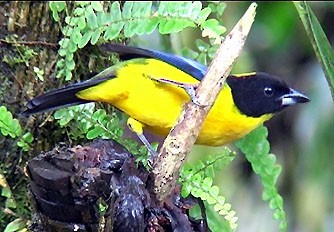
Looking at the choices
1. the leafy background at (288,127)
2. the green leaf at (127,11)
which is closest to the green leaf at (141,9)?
the green leaf at (127,11)

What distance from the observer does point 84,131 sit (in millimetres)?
1353

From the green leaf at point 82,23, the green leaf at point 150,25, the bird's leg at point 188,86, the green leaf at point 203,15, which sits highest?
the green leaf at point 203,15

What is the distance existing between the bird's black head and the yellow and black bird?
1 cm

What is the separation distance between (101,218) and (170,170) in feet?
0.38

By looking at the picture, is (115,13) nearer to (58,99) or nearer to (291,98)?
(58,99)

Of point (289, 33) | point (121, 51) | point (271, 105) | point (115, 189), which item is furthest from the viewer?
point (289, 33)

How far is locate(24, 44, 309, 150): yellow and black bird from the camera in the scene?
4.35 ft

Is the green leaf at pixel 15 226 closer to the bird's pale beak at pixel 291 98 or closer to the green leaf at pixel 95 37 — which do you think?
the green leaf at pixel 95 37

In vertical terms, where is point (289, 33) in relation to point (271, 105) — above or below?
below

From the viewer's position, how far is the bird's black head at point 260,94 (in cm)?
143

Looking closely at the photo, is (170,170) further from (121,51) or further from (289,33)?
(289,33)

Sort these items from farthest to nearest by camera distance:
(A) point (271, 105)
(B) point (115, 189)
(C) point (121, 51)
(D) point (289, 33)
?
(D) point (289, 33) < (A) point (271, 105) < (C) point (121, 51) < (B) point (115, 189)

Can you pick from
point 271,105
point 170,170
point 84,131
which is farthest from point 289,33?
point 170,170

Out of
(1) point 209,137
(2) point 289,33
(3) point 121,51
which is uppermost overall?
(3) point 121,51
